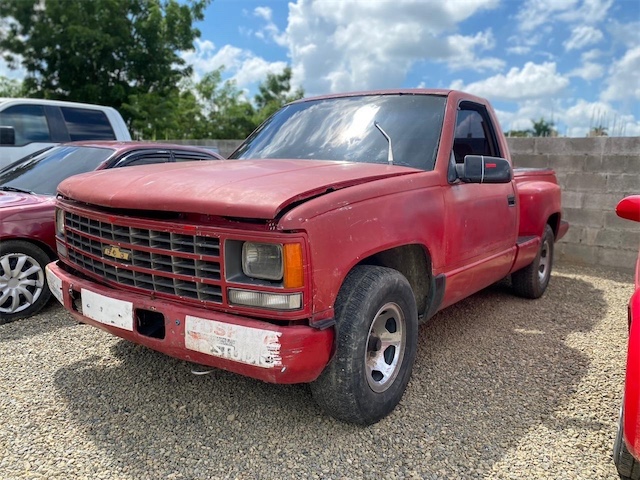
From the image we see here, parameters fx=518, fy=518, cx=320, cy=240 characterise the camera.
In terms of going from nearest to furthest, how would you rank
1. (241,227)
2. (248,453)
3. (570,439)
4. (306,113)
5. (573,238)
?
(241,227) < (248,453) < (570,439) < (306,113) < (573,238)

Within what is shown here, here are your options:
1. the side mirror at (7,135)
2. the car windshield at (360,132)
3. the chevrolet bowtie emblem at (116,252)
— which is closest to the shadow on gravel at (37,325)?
the chevrolet bowtie emblem at (116,252)

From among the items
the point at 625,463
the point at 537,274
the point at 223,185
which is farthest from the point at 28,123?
the point at 625,463

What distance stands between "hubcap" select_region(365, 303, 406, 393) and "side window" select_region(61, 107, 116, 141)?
6.53m

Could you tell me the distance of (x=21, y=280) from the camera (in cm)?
425

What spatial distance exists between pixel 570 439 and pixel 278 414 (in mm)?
1576

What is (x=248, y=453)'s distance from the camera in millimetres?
2551

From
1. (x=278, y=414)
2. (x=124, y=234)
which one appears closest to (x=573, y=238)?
(x=278, y=414)

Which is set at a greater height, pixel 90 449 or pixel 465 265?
pixel 465 265

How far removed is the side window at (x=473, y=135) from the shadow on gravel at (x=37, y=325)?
11.0 feet

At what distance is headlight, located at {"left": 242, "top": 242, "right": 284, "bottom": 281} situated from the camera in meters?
2.31

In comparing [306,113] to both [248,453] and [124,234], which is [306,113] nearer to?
[124,234]

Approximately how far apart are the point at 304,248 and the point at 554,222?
175 inches

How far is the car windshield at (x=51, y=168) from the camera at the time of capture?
4.84m

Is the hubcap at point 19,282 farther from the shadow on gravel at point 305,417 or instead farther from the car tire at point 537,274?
the car tire at point 537,274
